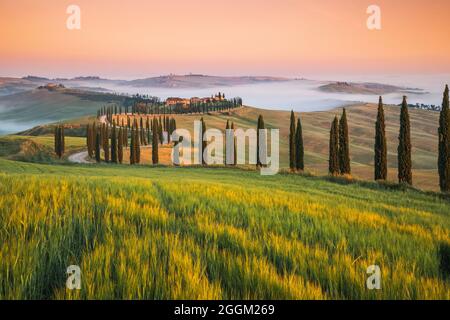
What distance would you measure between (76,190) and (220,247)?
15.6 feet

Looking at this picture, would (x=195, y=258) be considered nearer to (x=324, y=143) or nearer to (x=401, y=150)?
(x=401, y=150)

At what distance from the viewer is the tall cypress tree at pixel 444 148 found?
37.7 m

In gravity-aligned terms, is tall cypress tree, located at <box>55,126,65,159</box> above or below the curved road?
above

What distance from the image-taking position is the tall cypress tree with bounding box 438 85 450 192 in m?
37.7

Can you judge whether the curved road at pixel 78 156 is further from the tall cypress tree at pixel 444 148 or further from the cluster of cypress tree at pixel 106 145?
the tall cypress tree at pixel 444 148

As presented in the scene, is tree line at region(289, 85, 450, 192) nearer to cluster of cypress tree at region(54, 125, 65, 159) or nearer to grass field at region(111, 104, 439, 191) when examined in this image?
grass field at region(111, 104, 439, 191)

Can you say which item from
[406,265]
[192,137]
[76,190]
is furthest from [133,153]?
[406,265]

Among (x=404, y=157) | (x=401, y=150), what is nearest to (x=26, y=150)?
(x=401, y=150)

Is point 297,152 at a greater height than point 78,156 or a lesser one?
greater

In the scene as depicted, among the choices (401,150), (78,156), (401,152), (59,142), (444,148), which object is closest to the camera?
(444,148)

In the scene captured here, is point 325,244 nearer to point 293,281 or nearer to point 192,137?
point 293,281

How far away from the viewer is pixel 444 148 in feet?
127

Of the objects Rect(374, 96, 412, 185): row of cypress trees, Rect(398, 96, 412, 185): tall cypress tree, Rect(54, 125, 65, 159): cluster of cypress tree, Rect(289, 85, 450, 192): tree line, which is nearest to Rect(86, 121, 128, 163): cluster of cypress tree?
Rect(54, 125, 65, 159): cluster of cypress tree

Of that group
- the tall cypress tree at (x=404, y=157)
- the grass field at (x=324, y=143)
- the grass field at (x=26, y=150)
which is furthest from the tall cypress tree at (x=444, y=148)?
the grass field at (x=26, y=150)
